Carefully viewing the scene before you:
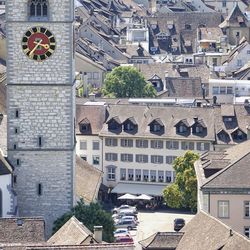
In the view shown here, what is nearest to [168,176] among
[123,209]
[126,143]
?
[126,143]

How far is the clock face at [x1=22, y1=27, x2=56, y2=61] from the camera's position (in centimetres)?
9381

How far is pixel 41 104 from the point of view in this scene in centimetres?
9431

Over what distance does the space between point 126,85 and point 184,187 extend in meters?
43.8

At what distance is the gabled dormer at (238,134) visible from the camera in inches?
5039

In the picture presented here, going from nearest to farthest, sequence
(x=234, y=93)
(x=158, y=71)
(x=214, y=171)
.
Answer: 1. (x=214, y=171)
2. (x=234, y=93)
3. (x=158, y=71)

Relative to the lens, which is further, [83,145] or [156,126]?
[83,145]

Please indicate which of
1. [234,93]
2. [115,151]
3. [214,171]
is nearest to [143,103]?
[115,151]

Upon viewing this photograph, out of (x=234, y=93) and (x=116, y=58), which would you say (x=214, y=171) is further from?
(x=116, y=58)

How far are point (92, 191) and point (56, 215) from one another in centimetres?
1103

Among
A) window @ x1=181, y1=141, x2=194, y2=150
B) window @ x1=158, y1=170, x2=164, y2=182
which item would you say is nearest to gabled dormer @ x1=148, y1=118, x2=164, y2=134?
window @ x1=181, y1=141, x2=194, y2=150

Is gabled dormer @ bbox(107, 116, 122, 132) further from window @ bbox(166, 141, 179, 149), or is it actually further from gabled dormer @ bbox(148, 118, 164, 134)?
window @ bbox(166, 141, 179, 149)

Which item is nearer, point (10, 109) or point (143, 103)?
point (10, 109)

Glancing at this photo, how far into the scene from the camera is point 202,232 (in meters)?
83.3

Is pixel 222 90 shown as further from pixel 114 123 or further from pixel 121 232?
pixel 121 232
